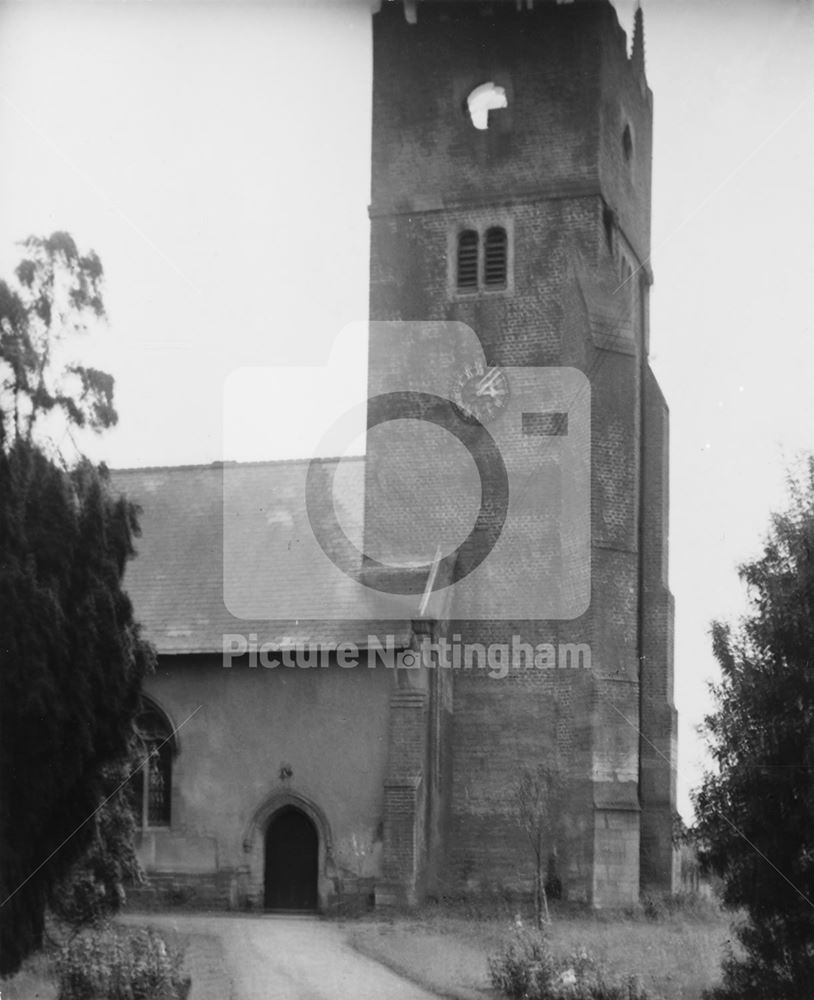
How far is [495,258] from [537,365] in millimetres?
2582

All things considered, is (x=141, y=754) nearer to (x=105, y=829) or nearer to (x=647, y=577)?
(x=105, y=829)

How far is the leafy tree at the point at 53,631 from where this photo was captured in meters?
17.6

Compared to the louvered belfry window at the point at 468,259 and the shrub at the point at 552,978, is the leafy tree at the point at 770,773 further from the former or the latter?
the louvered belfry window at the point at 468,259

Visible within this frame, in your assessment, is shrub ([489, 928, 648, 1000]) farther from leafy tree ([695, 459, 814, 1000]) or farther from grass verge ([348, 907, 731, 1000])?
leafy tree ([695, 459, 814, 1000])

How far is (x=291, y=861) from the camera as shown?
27.4 meters

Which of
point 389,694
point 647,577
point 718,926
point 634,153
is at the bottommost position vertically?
point 718,926

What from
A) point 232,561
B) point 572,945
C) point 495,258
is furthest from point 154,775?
point 495,258

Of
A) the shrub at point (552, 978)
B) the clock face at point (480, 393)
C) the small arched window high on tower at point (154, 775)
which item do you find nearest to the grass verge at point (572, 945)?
the shrub at point (552, 978)

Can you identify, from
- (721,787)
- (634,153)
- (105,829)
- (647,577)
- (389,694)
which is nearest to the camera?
(721,787)

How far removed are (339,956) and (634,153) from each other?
18.9 metres

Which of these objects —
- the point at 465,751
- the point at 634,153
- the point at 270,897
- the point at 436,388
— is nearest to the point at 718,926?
the point at 465,751

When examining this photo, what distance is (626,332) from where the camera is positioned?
29.0 m

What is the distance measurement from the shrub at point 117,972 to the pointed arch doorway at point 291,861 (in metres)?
9.28

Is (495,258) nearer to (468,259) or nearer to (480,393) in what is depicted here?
(468,259)
